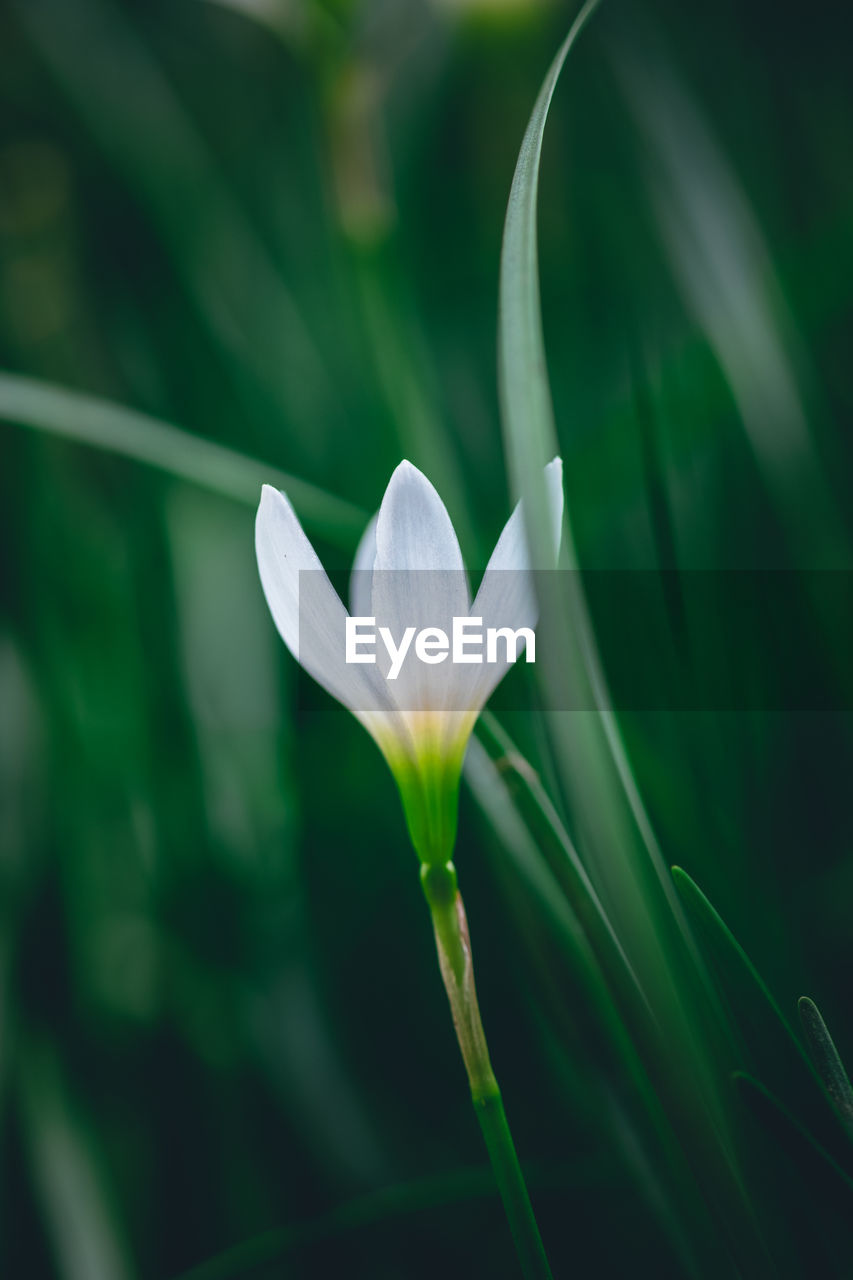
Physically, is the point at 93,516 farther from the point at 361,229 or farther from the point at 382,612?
the point at 382,612

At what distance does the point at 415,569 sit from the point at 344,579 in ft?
0.90

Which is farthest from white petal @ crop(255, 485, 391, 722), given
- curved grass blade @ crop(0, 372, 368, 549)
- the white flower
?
curved grass blade @ crop(0, 372, 368, 549)

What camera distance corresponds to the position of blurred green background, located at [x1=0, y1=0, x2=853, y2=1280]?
0.30 meters

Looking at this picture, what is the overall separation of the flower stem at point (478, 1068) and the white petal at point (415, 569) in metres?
0.05

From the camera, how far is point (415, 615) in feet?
0.60

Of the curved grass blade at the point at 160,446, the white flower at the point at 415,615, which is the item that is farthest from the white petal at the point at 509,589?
the curved grass blade at the point at 160,446

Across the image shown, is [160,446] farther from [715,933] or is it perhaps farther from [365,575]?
[715,933]

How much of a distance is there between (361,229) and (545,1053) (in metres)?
0.45

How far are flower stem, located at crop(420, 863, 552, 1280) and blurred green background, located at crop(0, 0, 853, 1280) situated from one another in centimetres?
3

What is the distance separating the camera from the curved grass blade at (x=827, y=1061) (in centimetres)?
18

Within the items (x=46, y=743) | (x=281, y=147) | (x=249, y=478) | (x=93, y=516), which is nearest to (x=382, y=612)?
(x=249, y=478)

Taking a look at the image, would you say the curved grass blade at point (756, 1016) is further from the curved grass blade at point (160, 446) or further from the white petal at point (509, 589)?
the curved grass blade at point (160, 446)

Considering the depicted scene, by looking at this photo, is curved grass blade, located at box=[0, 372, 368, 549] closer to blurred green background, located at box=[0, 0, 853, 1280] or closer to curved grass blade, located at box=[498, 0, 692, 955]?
blurred green background, located at box=[0, 0, 853, 1280]

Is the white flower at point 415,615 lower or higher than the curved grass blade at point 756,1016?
higher
